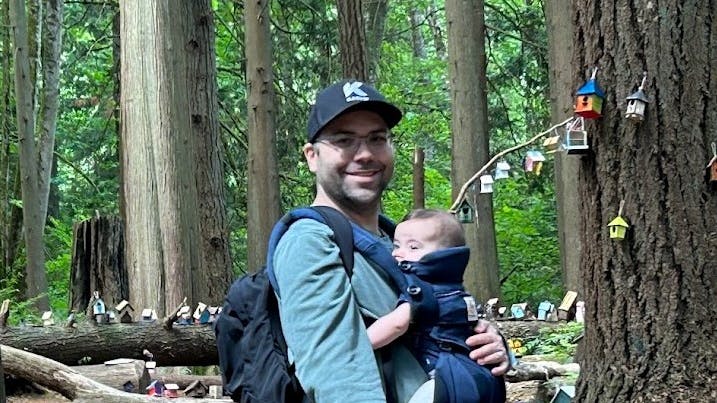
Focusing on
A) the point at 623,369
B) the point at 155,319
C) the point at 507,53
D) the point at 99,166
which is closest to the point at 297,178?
the point at 99,166

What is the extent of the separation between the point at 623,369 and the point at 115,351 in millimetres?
5620

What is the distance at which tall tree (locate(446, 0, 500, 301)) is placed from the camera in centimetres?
1131

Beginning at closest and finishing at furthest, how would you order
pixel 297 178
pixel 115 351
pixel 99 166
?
pixel 115 351
pixel 297 178
pixel 99 166

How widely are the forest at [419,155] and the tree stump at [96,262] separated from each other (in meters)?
0.03

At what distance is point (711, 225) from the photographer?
4.04 metres

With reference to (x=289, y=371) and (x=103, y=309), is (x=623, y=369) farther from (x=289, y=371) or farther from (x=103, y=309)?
(x=103, y=309)

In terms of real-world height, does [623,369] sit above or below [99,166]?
below

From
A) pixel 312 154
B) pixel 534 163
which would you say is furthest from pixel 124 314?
pixel 312 154

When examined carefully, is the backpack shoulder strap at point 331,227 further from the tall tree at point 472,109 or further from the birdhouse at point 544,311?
the tall tree at point 472,109

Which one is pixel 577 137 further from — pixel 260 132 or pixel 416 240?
pixel 260 132

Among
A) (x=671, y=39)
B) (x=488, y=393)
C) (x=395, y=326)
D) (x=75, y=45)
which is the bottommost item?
(x=488, y=393)

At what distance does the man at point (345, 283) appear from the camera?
7.73 feet

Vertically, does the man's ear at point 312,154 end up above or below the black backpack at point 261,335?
above

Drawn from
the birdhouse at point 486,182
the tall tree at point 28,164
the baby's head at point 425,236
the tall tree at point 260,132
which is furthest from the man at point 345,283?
the tall tree at point 28,164
